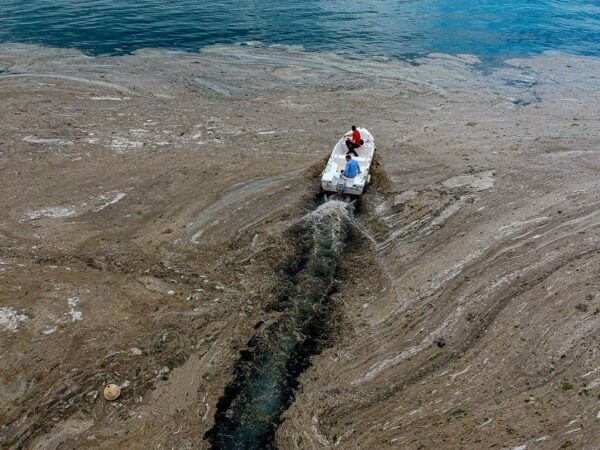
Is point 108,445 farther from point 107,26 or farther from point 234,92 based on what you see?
point 107,26

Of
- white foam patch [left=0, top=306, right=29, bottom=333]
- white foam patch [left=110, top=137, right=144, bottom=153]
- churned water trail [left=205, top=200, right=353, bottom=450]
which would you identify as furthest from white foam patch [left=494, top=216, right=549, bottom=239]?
white foam patch [left=110, top=137, right=144, bottom=153]

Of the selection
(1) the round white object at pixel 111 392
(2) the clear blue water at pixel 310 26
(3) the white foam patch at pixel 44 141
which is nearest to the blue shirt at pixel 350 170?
(1) the round white object at pixel 111 392

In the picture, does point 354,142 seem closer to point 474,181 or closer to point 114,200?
point 474,181

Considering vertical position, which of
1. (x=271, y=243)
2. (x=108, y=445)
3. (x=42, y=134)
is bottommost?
(x=108, y=445)

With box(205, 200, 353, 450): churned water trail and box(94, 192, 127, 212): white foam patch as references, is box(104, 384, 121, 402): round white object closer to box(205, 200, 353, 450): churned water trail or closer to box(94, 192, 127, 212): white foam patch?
box(205, 200, 353, 450): churned water trail

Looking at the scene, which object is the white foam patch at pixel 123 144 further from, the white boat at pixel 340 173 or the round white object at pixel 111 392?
the round white object at pixel 111 392

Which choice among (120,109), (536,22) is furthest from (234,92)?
(536,22)
